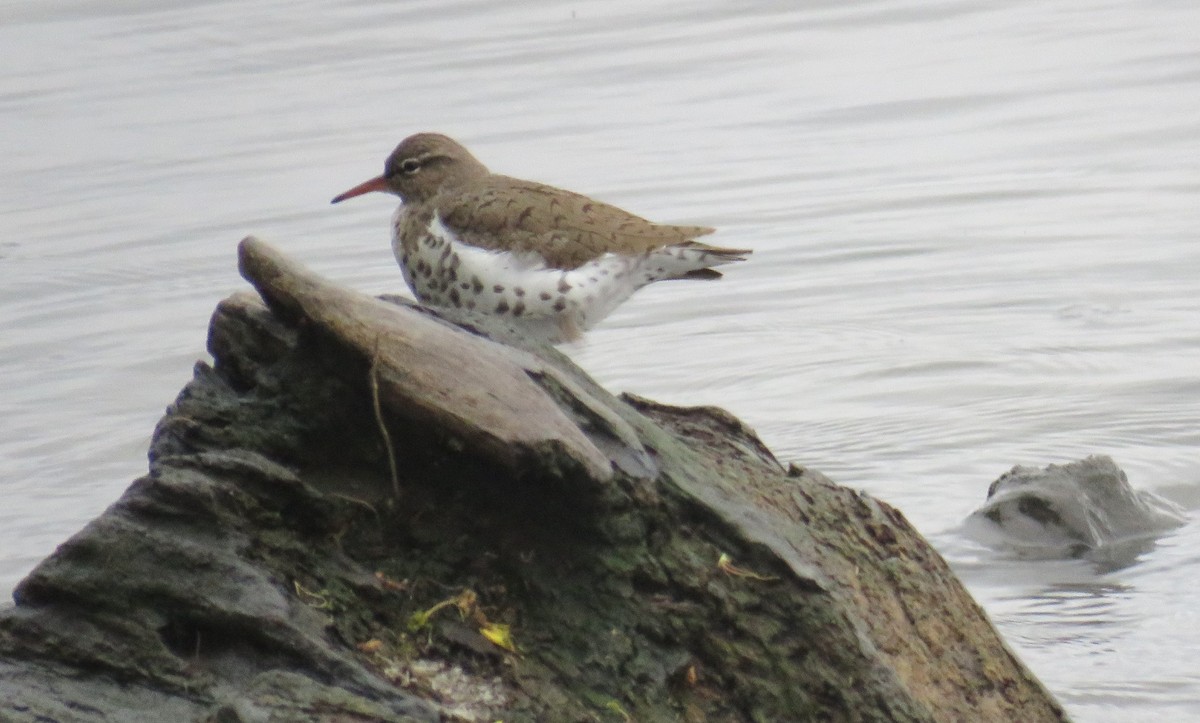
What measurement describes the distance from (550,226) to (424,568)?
11.5 feet

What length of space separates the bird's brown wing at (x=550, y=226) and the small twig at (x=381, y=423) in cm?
327

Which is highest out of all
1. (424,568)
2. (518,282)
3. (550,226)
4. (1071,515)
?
(550,226)

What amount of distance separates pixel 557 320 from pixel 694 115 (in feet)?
19.2

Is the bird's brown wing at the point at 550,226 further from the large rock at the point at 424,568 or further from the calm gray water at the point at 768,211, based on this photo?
the large rock at the point at 424,568

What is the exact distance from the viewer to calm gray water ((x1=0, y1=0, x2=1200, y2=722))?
612 cm

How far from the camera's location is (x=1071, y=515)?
520cm

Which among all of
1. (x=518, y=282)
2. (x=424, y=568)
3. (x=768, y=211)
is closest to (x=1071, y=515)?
(x=518, y=282)

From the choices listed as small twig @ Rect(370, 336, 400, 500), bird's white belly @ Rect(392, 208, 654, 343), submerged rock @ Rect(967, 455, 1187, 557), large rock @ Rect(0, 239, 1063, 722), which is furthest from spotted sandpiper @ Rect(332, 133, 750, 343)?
small twig @ Rect(370, 336, 400, 500)

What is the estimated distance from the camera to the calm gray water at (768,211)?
6.12 metres

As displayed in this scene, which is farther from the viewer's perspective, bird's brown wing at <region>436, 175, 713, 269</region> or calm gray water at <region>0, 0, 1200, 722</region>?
bird's brown wing at <region>436, 175, 713, 269</region>

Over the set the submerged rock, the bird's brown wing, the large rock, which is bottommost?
the submerged rock

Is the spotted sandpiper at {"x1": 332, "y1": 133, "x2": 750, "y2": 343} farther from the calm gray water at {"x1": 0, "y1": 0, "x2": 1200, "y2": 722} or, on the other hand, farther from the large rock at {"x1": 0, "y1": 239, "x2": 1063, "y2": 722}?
the large rock at {"x1": 0, "y1": 239, "x2": 1063, "y2": 722}

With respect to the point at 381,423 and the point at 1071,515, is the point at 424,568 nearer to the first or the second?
the point at 381,423

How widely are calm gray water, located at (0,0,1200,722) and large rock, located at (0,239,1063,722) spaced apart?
1.50m
